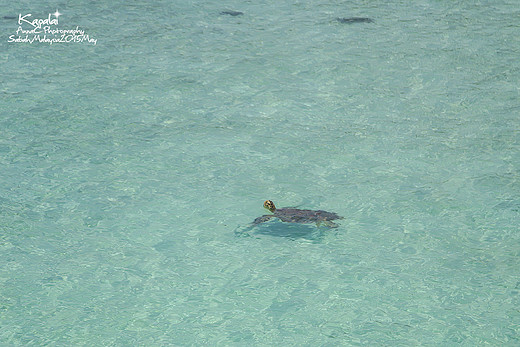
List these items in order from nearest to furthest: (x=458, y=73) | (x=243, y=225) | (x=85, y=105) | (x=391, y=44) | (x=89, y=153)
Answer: (x=243, y=225) < (x=89, y=153) < (x=85, y=105) < (x=458, y=73) < (x=391, y=44)

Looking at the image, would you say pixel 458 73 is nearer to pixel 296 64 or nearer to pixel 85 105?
pixel 296 64

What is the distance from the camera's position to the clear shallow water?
17.7 feet

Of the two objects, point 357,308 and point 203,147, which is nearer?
point 357,308

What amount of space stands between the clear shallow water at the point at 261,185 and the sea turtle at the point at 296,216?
0.38 feet

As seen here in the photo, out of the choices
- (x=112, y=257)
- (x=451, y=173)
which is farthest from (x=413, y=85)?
(x=112, y=257)

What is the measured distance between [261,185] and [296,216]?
1086mm

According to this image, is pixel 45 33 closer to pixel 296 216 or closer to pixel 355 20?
pixel 355 20

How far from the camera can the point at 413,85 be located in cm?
973

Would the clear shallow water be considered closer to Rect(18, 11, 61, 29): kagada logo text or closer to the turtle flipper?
the turtle flipper

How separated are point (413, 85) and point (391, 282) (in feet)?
15.8

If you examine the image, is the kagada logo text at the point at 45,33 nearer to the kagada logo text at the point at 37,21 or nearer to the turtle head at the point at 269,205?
the kagada logo text at the point at 37,21

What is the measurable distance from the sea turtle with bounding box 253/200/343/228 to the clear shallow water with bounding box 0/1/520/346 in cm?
11

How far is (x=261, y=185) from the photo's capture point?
290 inches

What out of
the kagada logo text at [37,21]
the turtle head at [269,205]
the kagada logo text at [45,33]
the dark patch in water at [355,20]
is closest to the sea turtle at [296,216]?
the turtle head at [269,205]
